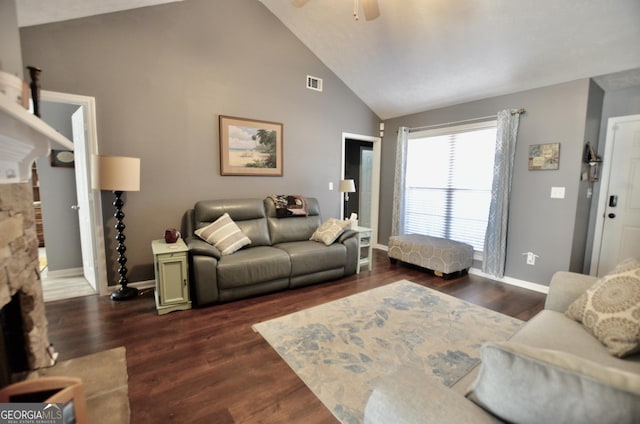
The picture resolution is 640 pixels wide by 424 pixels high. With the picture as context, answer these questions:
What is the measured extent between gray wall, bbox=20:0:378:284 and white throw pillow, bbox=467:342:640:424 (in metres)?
3.52

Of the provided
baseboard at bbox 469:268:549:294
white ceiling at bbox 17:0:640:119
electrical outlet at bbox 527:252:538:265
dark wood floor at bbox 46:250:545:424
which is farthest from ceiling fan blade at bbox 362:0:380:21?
baseboard at bbox 469:268:549:294

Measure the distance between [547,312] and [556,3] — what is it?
2.61 m

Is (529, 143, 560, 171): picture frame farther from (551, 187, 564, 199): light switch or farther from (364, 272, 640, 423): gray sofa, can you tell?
(364, 272, 640, 423): gray sofa

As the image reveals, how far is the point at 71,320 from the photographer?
8.29 ft

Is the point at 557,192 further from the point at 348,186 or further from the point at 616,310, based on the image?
the point at 348,186

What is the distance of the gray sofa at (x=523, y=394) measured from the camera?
24.1 inches

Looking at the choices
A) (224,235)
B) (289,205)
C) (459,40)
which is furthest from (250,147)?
(459,40)

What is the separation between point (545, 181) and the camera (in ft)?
11.1

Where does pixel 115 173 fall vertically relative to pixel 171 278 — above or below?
above

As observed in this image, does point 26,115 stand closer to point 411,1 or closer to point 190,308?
point 190,308

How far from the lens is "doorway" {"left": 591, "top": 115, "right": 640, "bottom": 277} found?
3.26 metres

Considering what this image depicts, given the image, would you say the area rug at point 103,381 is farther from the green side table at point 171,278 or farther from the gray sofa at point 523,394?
the gray sofa at point 523,394

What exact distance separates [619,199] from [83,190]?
246 inches

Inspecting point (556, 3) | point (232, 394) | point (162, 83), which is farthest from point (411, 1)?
point (232, 394)
